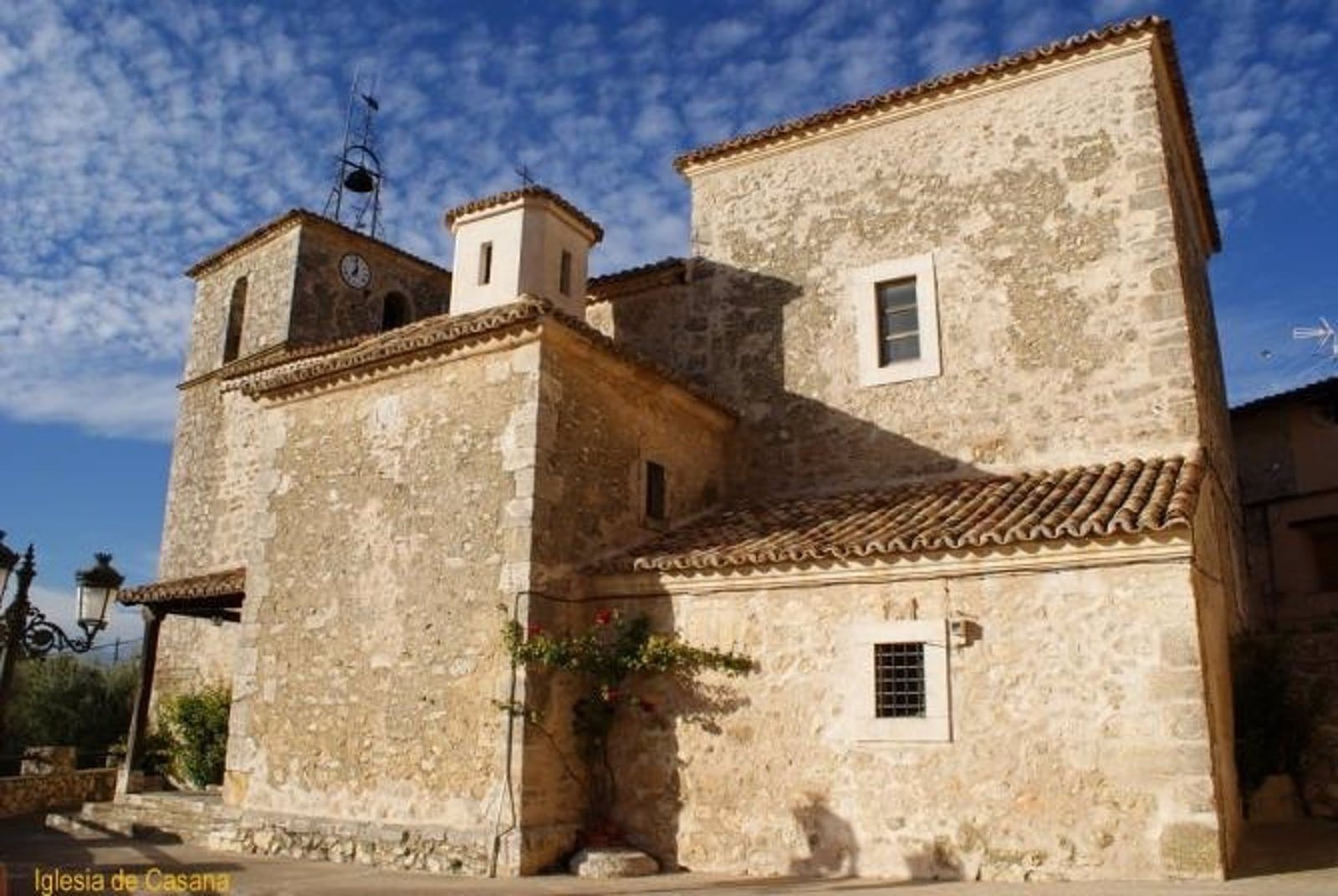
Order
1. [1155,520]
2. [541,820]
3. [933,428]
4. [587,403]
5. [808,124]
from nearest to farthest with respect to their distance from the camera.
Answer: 1. [1155,520]
2. [541,820]
3. [587,403]
4. [933,428]
5. [808,124]

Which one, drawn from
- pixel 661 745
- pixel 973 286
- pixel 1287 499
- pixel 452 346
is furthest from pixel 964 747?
pixel 1287 499

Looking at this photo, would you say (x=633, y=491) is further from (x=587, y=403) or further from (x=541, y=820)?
(x=541, y=820)

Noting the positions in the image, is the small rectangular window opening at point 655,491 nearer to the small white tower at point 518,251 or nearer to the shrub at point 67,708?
the small white tower at point 518,251

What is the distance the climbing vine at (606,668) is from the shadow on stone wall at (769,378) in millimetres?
3881

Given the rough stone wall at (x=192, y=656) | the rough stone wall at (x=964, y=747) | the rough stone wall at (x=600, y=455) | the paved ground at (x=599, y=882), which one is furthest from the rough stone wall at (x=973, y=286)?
the rough stone wall at (x=192, y=656)

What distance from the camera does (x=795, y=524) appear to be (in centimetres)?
1148

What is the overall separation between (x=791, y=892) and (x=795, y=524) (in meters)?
4.12

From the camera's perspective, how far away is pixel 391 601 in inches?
438

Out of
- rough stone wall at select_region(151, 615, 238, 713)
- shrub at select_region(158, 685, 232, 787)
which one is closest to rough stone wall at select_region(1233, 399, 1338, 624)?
shrub at select_region(158, 685, 232, 787)

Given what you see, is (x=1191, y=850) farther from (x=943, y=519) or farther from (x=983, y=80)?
(x=983, y=80)

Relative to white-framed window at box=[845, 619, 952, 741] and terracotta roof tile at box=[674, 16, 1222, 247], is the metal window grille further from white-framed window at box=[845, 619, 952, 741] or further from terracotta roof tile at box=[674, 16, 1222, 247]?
terracotta roof tile at box=[674, 16, 1222, 247]

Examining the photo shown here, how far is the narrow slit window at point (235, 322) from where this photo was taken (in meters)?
21.8

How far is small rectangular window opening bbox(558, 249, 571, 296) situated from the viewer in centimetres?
1484

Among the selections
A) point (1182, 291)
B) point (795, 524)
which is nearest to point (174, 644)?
point (795, 524)
